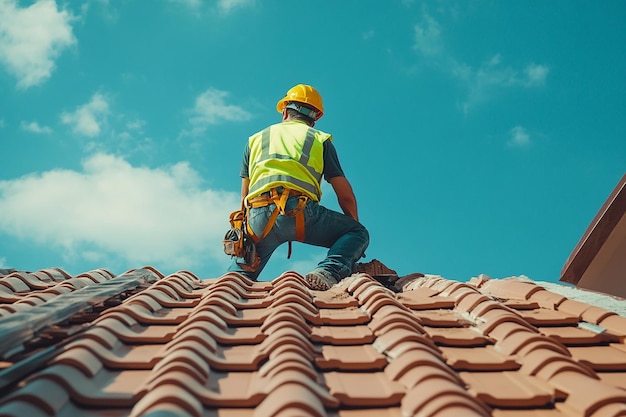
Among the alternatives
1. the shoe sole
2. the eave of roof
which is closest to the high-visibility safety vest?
the shoe sole

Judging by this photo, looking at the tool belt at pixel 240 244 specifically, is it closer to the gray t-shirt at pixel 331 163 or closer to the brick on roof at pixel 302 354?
the gray t-shirt at pixel 331 163

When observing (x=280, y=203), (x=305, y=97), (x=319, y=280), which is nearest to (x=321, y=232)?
(x=280, y=203)

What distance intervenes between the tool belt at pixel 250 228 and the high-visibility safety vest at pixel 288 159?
0.26ft

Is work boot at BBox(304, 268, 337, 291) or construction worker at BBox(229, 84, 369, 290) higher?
construction worker at BBox(229, 84, 369, 290)

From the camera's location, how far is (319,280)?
525 centimetres

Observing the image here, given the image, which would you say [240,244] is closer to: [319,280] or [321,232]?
[321,232]

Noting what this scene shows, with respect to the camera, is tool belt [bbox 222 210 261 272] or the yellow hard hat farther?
the yellow hard hat

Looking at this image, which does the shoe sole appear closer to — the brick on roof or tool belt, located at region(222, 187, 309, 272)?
the brick on roof

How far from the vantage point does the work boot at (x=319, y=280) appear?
521 centimetres

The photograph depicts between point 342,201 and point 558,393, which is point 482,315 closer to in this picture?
point 558,393

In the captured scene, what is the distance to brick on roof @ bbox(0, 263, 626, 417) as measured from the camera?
8.48 ft

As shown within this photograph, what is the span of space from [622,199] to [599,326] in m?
2.88

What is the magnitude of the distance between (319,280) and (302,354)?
217 centimetres

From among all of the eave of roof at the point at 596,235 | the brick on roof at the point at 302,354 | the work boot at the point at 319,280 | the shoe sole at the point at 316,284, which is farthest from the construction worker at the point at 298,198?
the eave of roof at the point at 596,235
